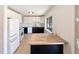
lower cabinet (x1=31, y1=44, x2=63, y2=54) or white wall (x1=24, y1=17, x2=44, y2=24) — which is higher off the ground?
white wall (x1=24, y1=17, x2=44, y2=24)

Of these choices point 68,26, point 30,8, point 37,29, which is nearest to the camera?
point 68,26

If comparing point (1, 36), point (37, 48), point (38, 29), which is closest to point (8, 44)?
point (1, 36)

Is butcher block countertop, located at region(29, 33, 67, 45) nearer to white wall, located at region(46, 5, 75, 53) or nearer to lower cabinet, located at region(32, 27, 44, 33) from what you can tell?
white wall, located at region(46, 5, 75, 53)

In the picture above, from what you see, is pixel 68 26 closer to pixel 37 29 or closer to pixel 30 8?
pixel 30 8

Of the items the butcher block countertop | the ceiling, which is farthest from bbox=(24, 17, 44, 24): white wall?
the butcher block countertop

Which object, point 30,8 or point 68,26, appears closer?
point 68,26

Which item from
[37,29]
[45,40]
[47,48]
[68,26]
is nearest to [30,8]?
[45,40]

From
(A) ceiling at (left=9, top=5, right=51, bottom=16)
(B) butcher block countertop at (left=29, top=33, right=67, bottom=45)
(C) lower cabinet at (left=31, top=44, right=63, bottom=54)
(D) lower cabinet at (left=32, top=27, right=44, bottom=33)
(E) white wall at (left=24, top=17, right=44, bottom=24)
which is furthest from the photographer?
(E) white wall at (left=24, top=17, right=44, bottom=24)

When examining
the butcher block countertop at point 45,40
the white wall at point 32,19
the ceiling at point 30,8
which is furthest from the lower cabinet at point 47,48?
the white wall at point 32,19

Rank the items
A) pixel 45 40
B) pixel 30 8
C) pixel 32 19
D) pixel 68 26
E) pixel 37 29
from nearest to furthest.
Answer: pixel 68 26 < pixel 45 40 < pixel 30 8 < pixel 37 29 < pixel 32 19

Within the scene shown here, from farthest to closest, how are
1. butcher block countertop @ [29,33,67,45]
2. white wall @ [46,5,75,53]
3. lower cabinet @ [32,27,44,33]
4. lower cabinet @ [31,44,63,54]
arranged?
lower cabinet @ [32,27,44,33], lower cabinet @ [31,44,63,54], butcher block countertop @ [29,33,67,45], white wall @ [46,5,75,53]
